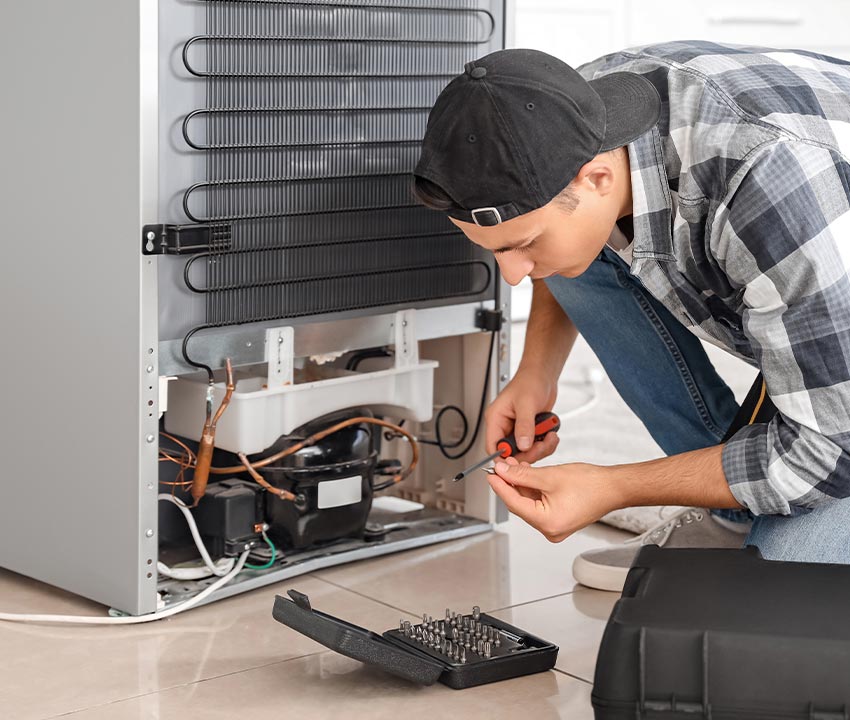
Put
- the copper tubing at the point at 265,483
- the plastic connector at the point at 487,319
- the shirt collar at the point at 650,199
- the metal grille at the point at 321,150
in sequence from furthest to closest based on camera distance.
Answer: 1. the plastic connector at the point at 487,319
2. the copper tubing at the point at 265,483
3. the metal grille at the point at 321,150
4. the shirt collar at the point at 650,199

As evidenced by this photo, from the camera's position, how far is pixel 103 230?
1.41 metres

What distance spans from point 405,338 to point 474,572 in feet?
1.07

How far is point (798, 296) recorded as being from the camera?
112 centimetres

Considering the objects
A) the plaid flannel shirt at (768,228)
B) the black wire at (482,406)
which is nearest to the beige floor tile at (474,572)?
the black wire at (482,406)

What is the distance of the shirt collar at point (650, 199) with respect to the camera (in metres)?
1.21

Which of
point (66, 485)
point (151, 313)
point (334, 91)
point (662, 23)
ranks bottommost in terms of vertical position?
point (66, 485)

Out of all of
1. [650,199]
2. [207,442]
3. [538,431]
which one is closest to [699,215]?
[650,199]

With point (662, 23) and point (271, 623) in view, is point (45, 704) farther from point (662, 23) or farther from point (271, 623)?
point (662, 23)

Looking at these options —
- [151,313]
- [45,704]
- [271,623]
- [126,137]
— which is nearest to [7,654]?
[45,704]

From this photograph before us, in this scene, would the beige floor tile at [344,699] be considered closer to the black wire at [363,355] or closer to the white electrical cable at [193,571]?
the white electrical cable at [193,571]

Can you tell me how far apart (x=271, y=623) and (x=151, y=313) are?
15.3 inches

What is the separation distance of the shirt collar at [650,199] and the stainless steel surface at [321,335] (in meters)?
0.48

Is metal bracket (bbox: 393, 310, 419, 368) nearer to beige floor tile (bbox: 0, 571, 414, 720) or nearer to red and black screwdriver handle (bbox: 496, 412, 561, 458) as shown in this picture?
red and black screwdriver handle (bbox: 496, 412, 561, 458)

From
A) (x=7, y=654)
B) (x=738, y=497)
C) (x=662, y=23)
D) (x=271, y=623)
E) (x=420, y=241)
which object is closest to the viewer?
(x=738, y=497)
